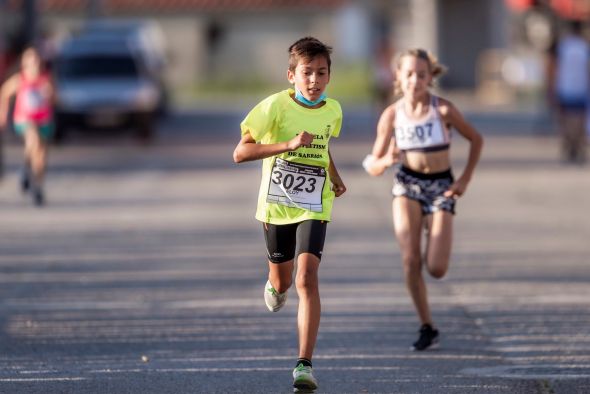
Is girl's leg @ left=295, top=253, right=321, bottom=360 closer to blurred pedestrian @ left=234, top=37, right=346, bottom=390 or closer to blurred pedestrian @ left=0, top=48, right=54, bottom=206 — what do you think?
blurred pedestrian @ left=234, top=37, right=346, bottom=390

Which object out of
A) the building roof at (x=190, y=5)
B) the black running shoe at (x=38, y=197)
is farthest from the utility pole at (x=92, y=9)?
the black running shoe at (x=38, y=197)

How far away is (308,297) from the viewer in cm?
797

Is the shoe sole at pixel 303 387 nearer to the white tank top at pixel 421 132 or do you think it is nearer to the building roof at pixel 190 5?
the white tank top at pixel 421 132

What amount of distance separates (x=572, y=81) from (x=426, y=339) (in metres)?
14.1

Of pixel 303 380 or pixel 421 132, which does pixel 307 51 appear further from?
pixel 421 132

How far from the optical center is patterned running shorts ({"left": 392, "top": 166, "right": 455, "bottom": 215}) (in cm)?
943

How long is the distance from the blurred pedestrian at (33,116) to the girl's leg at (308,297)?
441 inches

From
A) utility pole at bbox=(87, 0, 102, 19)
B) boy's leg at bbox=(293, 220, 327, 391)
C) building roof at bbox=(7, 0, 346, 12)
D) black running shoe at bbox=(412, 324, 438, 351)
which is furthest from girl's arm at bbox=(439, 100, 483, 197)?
building roof at bbox=(7, 0, 346, 12)

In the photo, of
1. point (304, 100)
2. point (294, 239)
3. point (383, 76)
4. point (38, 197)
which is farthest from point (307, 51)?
point (383, 76)

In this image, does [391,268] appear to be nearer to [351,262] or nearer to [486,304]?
[351,262]

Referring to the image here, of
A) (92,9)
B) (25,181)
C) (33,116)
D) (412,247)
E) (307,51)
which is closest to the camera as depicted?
(307,51)

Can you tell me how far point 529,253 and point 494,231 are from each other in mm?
1875

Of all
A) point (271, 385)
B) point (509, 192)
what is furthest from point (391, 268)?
point (509, 192)

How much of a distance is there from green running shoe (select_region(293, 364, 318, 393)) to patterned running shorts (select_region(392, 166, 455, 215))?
1916 millimetres
